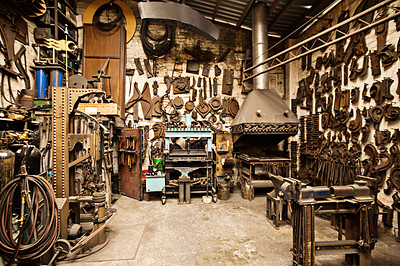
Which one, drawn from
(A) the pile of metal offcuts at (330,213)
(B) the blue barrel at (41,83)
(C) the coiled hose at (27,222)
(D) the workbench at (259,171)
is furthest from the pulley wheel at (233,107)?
(C) the coiled hose at (27,222)

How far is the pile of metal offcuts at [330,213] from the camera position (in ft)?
6.44

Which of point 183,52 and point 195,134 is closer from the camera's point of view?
point 195,134

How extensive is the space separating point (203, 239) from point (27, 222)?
210 centimetres

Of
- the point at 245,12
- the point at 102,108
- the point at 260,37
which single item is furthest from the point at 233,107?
the point at 102,108

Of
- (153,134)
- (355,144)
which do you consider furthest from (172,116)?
(355,144)

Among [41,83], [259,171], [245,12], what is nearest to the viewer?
[41,83]

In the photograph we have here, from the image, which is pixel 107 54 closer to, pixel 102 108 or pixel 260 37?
pixel 102 108

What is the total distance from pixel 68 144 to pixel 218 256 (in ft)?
7.98

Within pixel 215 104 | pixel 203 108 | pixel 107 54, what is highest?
pixel 107 54

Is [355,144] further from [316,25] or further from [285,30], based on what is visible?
[285,30]

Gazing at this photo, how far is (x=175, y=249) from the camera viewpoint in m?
2.46

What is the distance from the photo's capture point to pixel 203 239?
8.84 feet

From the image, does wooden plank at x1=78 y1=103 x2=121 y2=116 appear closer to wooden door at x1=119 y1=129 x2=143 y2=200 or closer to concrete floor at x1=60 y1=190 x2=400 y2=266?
wooden door at x1=119 y1=129 x2=143 y2=200

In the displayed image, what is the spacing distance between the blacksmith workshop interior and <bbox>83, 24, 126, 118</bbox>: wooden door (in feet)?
0.13
